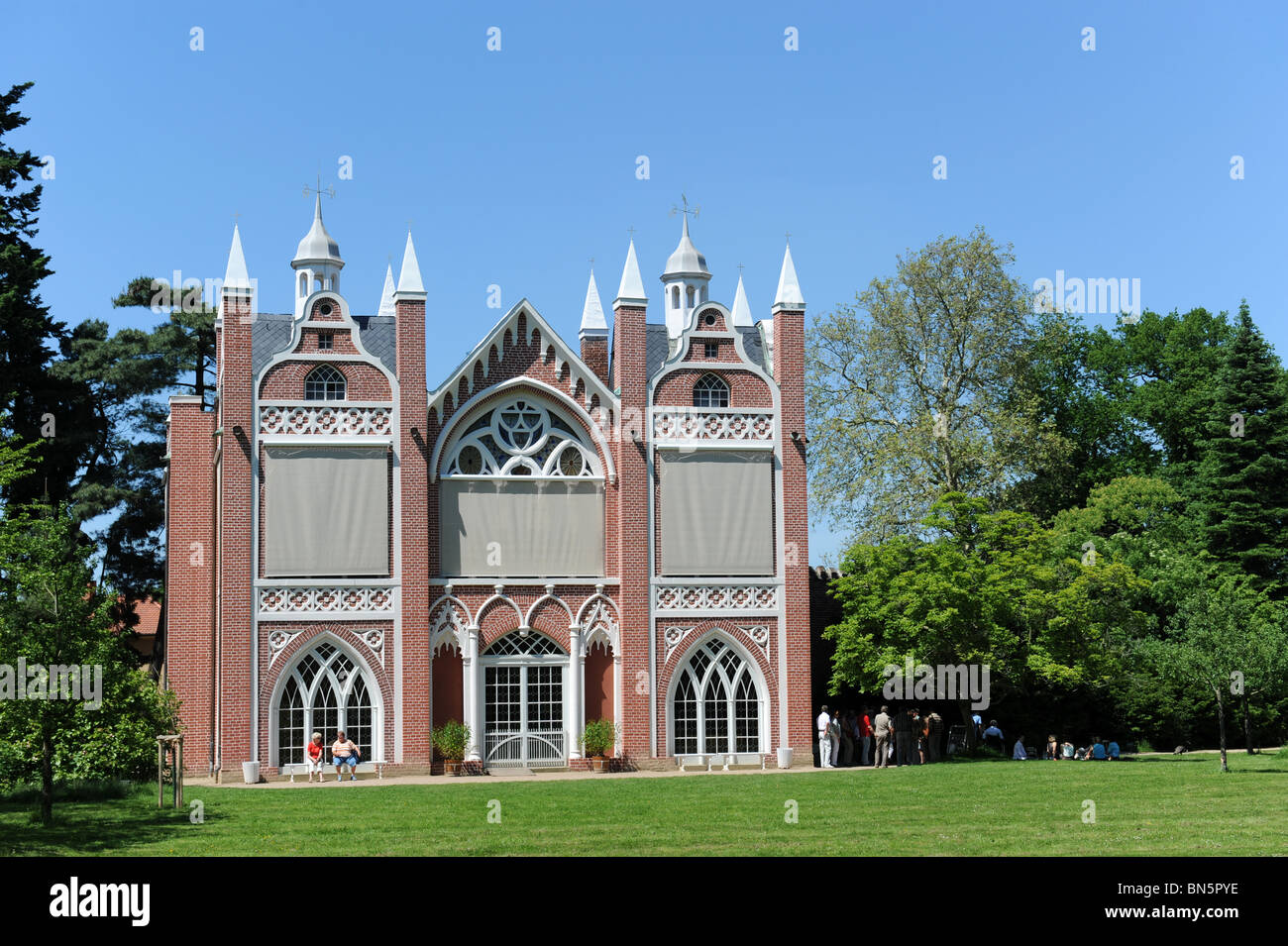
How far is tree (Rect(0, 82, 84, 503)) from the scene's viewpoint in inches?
1704

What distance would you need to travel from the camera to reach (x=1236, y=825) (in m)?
20.5

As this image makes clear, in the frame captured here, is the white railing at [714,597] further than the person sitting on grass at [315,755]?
Yes

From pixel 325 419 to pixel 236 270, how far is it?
169 inches

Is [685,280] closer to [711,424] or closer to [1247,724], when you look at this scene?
[711,424]

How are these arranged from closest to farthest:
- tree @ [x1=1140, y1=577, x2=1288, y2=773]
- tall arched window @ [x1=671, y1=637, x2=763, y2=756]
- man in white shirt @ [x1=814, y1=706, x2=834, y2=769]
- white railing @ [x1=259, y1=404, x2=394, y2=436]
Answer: tree @ [x1=1140, y1=577, x2=1288, y2=773] → white railing @ [x1=259, y1=404, x2=394, y2=436] → tall arched window @ [x1=671, y1=637, x2=763, y2=756] → man in white shirt @ [x1=814, y1=706, x2=834, y2=769]

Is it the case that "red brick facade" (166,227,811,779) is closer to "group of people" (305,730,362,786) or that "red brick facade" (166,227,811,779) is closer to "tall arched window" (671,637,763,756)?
"tall arched window" (671,637,763,756)

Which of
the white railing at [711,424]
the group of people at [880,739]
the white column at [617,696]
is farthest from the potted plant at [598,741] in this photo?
the white railing at [711,424]

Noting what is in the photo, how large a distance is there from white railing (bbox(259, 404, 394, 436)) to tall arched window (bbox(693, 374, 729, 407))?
7.90 metres

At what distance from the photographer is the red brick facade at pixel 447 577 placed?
35750mm

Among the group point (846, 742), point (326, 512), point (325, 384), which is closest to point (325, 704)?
point (326, 512)

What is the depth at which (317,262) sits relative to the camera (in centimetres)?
3994

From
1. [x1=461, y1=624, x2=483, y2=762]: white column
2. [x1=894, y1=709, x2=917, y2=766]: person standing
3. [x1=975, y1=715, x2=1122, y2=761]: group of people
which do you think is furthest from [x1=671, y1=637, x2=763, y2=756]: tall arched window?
[x1=975, y1=715, x2=1122, y2=761]: group of people

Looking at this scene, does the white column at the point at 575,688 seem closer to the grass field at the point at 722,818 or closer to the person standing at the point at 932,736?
the grass field at the point at 722,818
